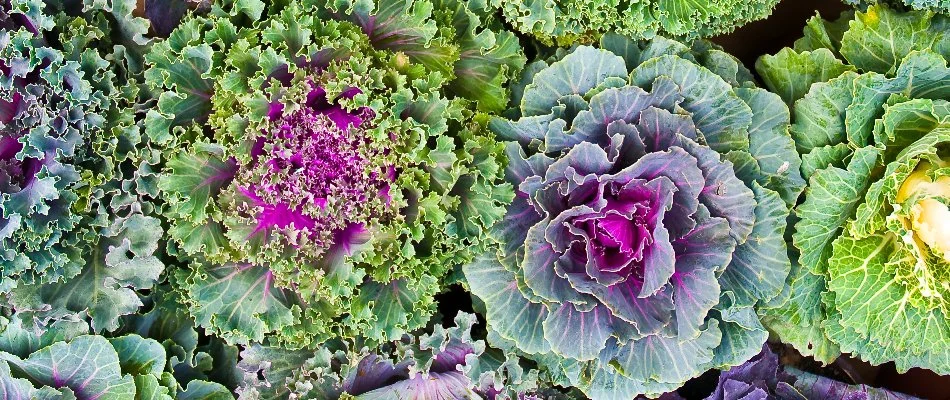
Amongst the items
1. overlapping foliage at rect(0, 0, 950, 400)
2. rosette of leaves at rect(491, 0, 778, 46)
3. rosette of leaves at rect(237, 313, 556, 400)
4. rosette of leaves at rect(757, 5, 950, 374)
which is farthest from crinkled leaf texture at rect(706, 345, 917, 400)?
A: rosette of leaves at rect(491, 0, 778, 46)

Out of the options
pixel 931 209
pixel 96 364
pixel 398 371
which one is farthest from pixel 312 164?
pixel 931 209

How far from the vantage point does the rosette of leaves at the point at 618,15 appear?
7.80 feet

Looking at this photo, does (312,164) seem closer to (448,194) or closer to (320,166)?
(320,166)

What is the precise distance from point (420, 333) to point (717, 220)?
3.46 ft

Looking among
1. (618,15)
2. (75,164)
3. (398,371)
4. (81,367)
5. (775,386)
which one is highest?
(618,15)

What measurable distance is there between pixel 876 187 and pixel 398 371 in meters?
1.58

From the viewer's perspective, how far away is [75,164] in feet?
7.35

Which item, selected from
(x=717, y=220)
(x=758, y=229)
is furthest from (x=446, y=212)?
(x=758, y=229)

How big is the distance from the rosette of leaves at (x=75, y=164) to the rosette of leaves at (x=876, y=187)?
78.1 inches

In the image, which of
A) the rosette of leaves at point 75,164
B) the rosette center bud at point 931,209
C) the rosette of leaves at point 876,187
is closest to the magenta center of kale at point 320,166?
the rosette of leaves at point 75,164

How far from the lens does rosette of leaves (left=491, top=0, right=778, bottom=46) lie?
7.80ft

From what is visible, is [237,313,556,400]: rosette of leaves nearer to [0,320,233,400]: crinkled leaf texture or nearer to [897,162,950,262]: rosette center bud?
[0,320,233,400]: crinkled leaf texture

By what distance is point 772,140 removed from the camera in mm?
2381

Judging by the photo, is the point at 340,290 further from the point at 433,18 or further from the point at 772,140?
the point at 772,140
